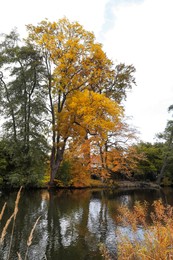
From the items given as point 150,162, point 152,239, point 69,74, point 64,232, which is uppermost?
point 69,74

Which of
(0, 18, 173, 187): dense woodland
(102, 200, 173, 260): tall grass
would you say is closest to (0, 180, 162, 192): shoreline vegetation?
(0, 18, 173, 187): dense woodland

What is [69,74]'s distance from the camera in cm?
2273

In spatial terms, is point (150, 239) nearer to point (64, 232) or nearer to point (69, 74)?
point (64, 232)

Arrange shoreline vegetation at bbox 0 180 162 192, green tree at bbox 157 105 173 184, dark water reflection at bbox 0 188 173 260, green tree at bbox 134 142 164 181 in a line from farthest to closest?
green tree at bbox 134 142 164 181 < green tree at bbox 157 105 173 184 < shoreline vegetation at bbox 0 180 162 192 < dark water reflection at bbox 0 188 173 260

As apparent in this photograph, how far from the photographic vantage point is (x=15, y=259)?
638 cm

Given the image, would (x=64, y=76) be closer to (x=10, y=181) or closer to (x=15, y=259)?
(x=10, y=181)

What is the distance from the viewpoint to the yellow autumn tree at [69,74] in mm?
21328

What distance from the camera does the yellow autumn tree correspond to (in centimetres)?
2133

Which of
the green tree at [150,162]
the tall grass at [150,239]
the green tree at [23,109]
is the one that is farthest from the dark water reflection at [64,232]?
the green tree at [150,162]

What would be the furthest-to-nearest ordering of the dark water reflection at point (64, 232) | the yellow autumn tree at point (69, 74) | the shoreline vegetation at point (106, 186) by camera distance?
the shoreline vegetation at point (106, 186) < the yellow autumn tree at point (69, 74) < the dark water reflection at point (64, 232)

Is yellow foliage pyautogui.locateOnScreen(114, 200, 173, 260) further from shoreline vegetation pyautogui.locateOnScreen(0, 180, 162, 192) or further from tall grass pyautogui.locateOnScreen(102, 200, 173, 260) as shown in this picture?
shoreline vegetation pyautogui.locateOnScreen(0, 180, 162, 192)

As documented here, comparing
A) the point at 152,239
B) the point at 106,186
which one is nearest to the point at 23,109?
the point at 106,186

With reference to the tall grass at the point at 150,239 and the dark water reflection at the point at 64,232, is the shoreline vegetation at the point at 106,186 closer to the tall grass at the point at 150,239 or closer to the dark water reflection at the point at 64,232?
the dark water reflection at the point at 64,232

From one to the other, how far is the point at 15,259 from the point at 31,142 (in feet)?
51.8
